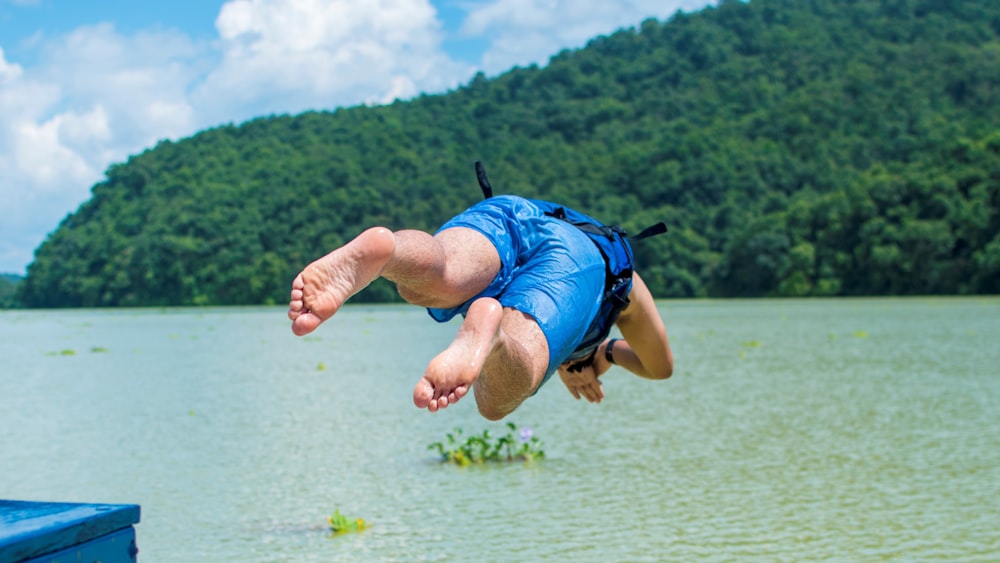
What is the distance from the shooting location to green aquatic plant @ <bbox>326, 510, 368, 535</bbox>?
16.2 feet

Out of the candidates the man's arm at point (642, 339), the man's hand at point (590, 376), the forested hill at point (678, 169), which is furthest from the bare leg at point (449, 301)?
the forested hill at point (678, 169)

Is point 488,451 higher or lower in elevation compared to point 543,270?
lower

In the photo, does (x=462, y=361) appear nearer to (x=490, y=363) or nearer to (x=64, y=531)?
(x=490, y=363)

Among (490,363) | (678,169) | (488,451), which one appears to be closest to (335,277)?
(490,363)

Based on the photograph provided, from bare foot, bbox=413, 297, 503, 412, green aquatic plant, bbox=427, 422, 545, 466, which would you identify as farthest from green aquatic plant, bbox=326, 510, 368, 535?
bare foot, bbox=413, 297, 503, 412

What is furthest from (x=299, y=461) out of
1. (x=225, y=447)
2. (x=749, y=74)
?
(x=749, y=74)

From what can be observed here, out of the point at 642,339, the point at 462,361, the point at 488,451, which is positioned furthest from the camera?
the point at 488,451

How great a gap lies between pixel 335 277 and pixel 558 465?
14.1 feet

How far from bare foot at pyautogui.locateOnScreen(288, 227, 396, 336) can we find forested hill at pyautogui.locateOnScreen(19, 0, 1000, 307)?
42.8 metres

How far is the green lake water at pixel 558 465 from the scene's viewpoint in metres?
4.68

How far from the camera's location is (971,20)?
252 feet

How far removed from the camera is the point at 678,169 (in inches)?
2451

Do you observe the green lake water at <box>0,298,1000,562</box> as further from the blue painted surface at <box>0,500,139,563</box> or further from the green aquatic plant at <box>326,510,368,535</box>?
the blue painted surface at <box>0,500,139,563</box>

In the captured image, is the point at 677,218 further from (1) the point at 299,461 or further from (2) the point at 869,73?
(1) the point at 299,461
